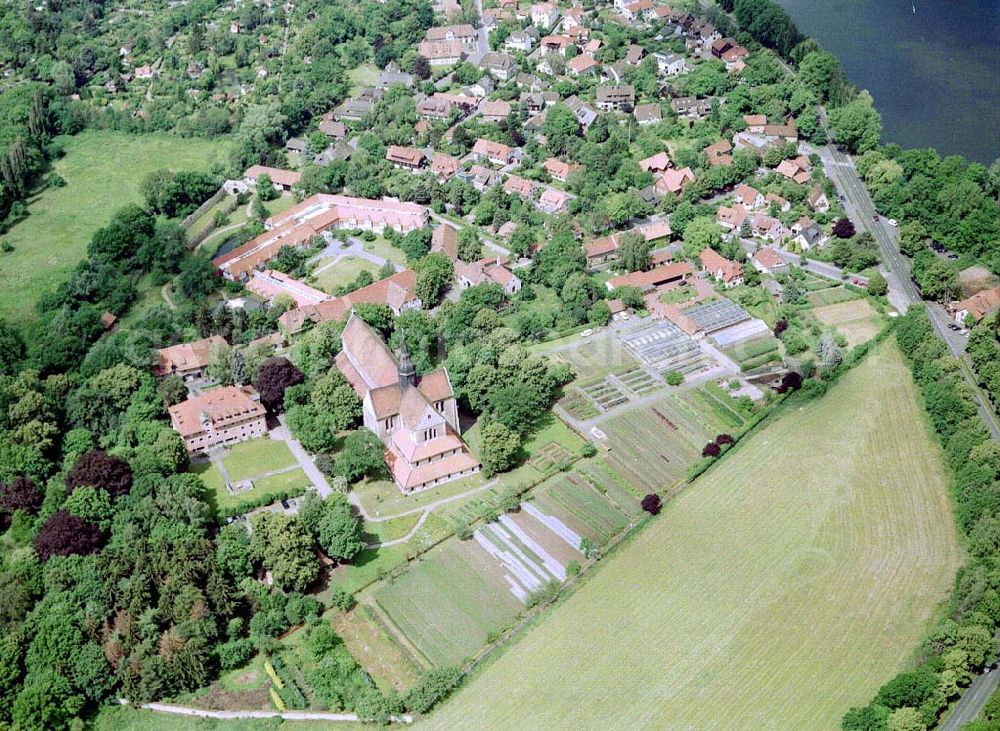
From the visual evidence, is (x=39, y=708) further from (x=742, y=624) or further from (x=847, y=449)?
(x=847, y=449)

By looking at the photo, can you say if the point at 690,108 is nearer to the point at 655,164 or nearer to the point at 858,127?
the point at 655,164

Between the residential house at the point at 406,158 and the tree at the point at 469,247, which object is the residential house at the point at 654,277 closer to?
the tree at the point at 469,247

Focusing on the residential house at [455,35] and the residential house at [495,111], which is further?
the residential house at [455,35]

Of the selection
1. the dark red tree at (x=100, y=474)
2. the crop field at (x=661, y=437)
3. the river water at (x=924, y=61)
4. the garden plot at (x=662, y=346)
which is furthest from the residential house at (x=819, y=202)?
the dark red tree at (x=100, y=474)

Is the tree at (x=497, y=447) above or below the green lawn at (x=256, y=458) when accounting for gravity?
above

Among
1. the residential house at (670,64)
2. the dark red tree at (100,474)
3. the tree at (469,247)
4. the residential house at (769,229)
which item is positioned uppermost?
the residential house at (670,64)

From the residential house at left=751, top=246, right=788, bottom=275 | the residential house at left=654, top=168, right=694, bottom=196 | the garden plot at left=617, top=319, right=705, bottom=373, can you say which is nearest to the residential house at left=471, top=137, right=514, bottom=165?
the residential house at left=654, top=168, right=694, bottom=196
